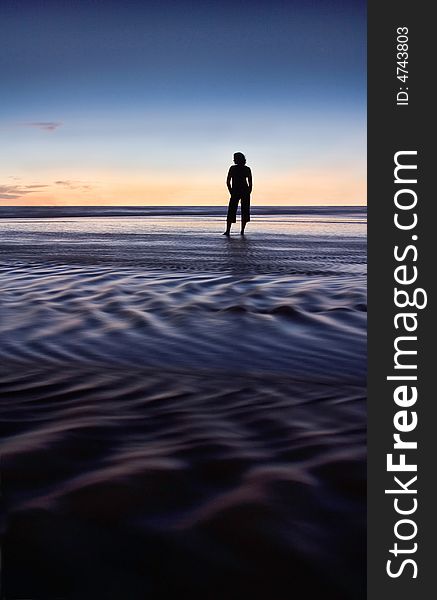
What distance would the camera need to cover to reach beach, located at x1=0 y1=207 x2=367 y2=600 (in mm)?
1410

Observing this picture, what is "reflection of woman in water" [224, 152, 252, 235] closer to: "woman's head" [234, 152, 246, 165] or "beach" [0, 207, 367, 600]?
"woman's head" [234, 152, 246, 165]

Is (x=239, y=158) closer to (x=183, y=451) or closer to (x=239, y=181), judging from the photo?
(x=239, y=181)

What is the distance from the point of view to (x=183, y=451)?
2.01m

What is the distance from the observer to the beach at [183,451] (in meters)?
1.41

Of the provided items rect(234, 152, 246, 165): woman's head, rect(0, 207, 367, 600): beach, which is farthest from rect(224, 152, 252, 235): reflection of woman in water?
rect(0, 207, 367, 600): beach

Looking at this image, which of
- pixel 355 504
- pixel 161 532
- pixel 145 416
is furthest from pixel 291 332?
pixel 161 532

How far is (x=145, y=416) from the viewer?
2.37 metres

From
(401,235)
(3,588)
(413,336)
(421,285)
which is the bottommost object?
(3,588)

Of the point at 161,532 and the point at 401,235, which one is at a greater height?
the point at 401,235

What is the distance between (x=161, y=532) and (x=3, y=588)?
412 mm

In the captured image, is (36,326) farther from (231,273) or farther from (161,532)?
(231,273)

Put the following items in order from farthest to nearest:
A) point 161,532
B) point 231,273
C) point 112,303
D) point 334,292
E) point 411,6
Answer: point 231,273
point 334,292
point 112,303
point 411,6
point 161,532

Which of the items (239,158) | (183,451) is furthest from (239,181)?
(183,451)

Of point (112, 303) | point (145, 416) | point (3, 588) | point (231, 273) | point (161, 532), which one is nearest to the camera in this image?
point (3, 588)
